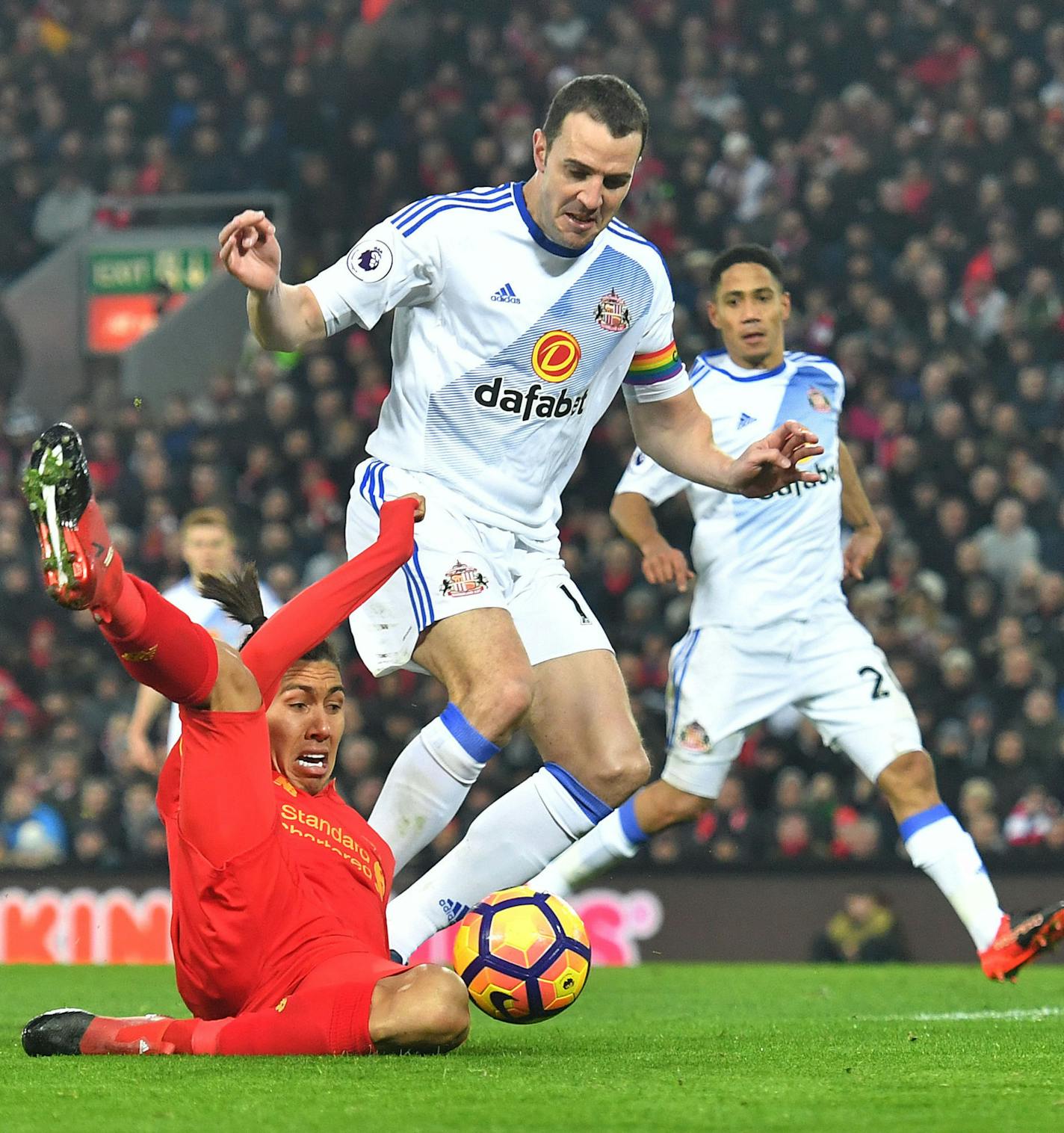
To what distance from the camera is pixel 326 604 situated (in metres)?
4.57

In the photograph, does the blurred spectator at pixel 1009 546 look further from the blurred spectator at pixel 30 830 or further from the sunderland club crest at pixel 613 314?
the sunderland club crest at pixel 613 314

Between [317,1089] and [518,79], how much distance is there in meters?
13.7

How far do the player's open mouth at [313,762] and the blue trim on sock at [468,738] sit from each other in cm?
45

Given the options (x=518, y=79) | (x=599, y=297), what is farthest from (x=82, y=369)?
(x=599, y=297)

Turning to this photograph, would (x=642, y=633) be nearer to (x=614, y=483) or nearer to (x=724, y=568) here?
(x=614, y=483)

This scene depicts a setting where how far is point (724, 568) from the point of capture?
25.6 ft

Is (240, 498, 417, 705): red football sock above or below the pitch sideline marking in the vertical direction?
above

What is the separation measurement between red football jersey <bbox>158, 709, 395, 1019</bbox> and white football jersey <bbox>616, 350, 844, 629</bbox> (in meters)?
3.23

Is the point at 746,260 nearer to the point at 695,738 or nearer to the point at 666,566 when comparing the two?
the point at 666,566

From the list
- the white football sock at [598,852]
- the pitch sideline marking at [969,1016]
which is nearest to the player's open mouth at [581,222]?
the pitch sideline marking at [969,1016]

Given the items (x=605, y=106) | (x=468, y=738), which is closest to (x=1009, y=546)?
(x=605, y=106)

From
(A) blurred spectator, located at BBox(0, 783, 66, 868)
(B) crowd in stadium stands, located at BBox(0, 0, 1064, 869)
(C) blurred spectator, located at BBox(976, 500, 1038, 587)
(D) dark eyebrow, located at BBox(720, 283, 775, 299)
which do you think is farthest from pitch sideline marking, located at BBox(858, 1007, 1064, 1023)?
(A) blurred spectator, located at BBox(0, 783, 66, 868)

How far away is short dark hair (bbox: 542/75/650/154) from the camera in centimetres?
526

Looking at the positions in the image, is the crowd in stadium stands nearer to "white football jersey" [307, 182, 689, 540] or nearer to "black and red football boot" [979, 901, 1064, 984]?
"black and red football boot" [979, 901, 1064, 984]
